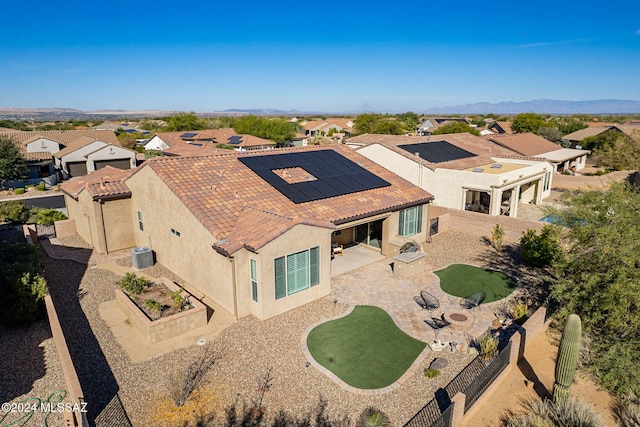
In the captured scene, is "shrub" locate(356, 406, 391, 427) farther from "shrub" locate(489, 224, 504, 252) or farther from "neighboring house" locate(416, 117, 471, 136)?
"neighboring house" locate(416, 117, 471, 136)

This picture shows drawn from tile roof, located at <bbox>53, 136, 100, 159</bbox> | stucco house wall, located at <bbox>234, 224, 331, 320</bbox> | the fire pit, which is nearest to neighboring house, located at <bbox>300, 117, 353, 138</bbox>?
tile roof, located at <bbox>53, 136, 100, 159</bbox>

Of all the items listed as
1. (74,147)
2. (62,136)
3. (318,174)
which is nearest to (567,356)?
(318,174)

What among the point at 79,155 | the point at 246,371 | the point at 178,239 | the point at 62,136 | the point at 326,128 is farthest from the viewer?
the point at 326,128

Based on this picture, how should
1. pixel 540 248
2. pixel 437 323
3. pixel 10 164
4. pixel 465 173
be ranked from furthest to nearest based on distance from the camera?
pixel 10 164, pixel 465 173, pixel 540 248, pixel 437 323

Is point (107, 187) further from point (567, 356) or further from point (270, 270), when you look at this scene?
point (567, 356)

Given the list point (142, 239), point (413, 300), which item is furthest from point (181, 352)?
point (142, 239)

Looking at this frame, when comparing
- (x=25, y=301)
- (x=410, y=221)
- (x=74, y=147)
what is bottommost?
Result: (x=25, y=301)
